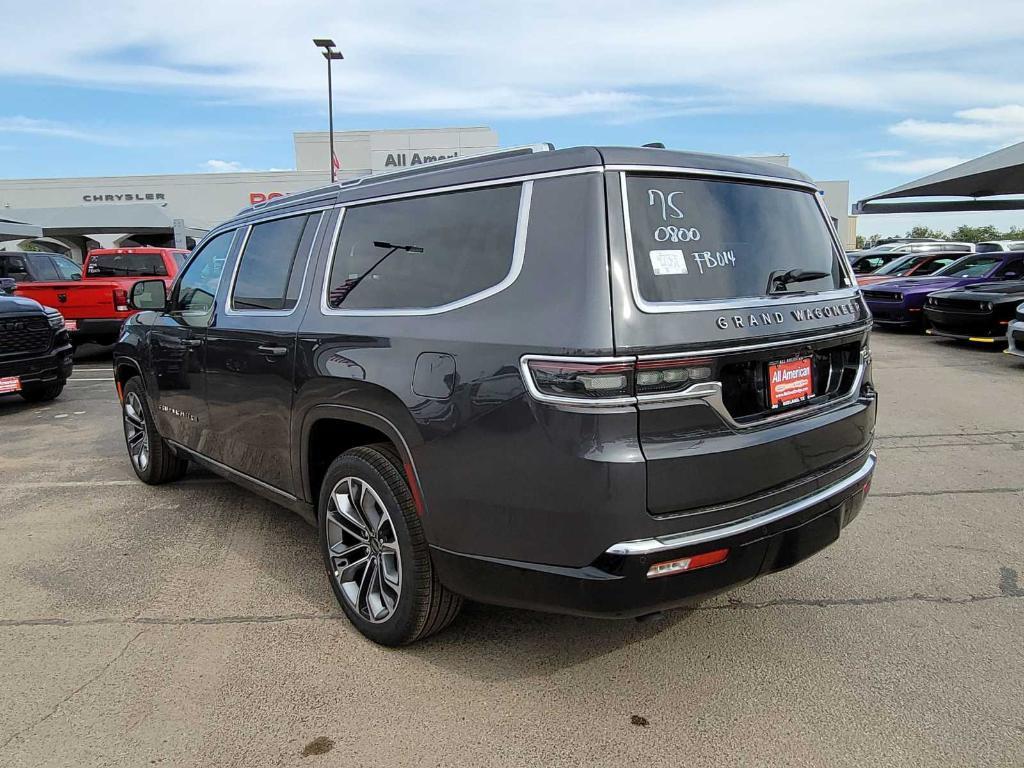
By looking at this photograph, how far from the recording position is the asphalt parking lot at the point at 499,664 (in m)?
2.45

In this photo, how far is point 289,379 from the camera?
3350mm

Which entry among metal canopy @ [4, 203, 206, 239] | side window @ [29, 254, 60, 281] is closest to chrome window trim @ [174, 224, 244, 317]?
side window @ [29, 254, 60, 281]

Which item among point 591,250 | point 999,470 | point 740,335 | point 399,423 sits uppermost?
point 591,250

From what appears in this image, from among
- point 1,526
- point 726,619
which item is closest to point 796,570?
point 726,619

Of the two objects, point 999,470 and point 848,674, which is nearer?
point 848,674

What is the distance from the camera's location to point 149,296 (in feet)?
15.5

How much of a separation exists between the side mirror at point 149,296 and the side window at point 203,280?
0.09 meters

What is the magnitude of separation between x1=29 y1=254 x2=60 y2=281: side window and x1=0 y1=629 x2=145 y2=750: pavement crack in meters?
13.8

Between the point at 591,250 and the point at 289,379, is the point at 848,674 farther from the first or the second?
the point at 289,379

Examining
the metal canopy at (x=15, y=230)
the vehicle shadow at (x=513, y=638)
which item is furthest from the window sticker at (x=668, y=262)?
the metal canopy at (x=15, y=230)

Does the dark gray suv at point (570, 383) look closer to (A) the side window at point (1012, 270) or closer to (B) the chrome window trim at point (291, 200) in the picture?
(B) the chrome window trim at point (291, 200)

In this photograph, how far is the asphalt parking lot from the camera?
2.45 metres

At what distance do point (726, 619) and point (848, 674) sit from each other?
0.56m

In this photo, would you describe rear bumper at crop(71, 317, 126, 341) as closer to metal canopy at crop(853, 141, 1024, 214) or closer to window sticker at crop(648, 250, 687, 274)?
window sticker at crop(648, 250, 687, 274)
